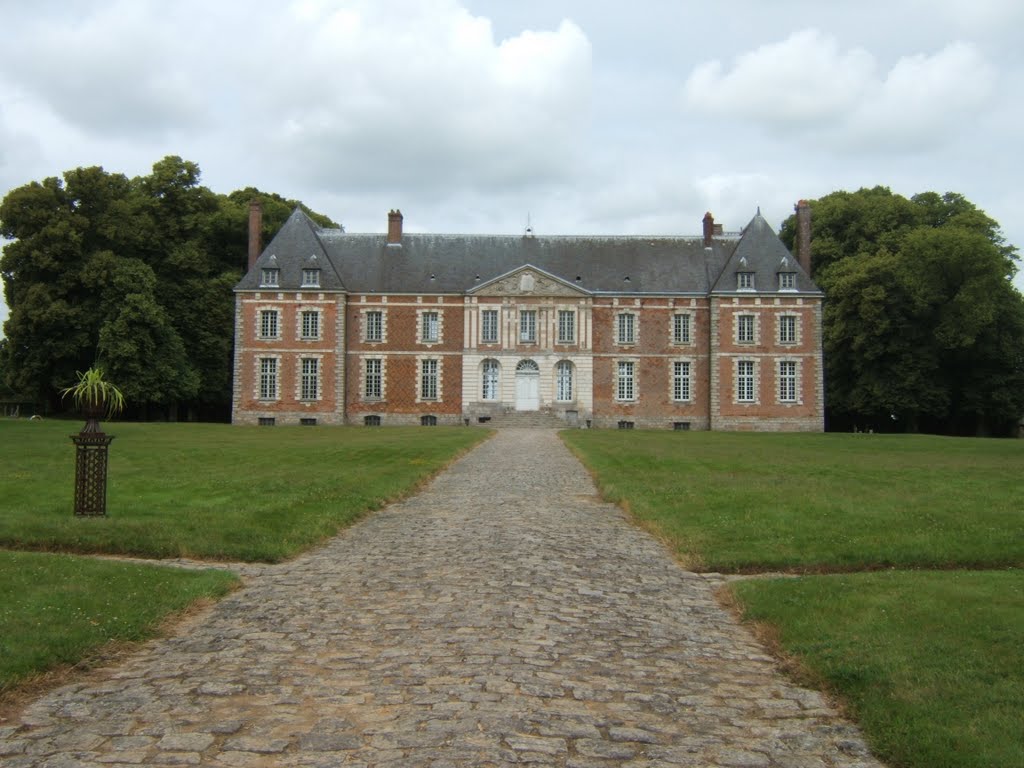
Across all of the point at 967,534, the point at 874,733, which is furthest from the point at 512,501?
the point at 874,733

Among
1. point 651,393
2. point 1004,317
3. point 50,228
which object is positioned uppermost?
point 50,228

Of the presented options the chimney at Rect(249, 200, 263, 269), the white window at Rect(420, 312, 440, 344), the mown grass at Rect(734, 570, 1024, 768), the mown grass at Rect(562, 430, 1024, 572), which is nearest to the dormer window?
the chimney at Rect(249, 200, 263, 269)

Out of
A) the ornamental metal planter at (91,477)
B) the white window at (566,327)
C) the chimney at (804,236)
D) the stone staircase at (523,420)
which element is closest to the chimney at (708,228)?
the chimney at (804,236)

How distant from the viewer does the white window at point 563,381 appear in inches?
1708

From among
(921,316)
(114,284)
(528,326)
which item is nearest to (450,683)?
(114,284)

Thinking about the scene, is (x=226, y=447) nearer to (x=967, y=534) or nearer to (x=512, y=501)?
(x=512, y=501)

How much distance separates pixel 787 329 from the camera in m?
41.8

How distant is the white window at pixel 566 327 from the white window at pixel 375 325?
8162mm

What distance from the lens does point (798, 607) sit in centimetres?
713

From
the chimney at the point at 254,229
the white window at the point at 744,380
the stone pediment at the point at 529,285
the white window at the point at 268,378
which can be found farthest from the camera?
the stone pediment at the point at 529,285

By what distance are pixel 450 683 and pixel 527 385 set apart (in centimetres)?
3827

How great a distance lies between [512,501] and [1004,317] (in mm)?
33580

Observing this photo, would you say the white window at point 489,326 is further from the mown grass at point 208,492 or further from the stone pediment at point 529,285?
the mown grass at point 208,492

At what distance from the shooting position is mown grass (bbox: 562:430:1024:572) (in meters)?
9.23
